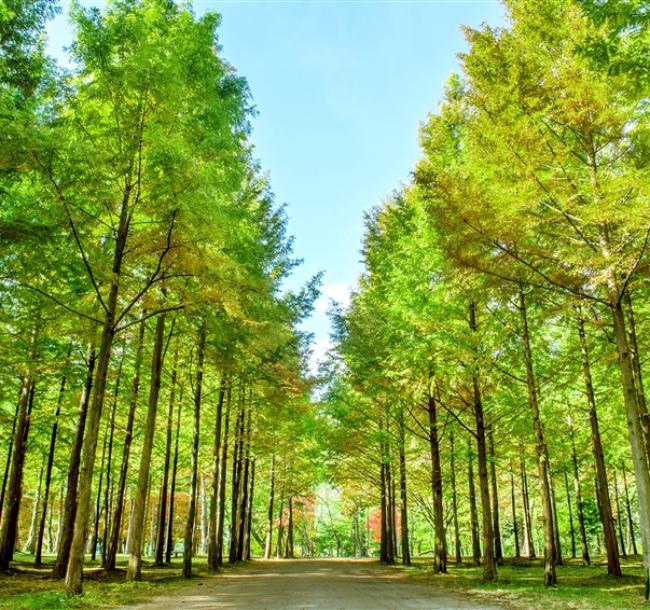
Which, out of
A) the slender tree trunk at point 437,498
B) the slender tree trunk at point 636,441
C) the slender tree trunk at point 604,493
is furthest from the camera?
the slender tree trunk at point 437,498

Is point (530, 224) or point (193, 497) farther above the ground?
point (530, 224)

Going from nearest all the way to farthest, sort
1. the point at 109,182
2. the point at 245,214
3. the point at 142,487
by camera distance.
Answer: the point at 109,182 < the point at 142,487 < the point at 245,214

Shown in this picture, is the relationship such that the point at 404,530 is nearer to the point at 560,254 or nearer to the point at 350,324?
the point at 350,324

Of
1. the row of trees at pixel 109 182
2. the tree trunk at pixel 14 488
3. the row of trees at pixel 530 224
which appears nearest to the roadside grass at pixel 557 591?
the row of trees at pixel 530 224

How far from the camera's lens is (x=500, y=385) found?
41.6 feet

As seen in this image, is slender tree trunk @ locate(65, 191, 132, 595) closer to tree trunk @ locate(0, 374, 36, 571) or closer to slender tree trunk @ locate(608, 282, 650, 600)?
tree trunk @ locate(0, 374, 36, 571)

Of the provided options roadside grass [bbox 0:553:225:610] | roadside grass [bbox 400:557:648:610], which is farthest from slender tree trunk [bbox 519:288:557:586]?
roadside grass [bbox 0:553:225:610]

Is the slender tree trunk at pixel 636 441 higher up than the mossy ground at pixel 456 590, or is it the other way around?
the slender tree trunk at pixel 636 441

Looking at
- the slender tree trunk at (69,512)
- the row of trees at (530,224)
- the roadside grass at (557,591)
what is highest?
the row of trees at (530,224)

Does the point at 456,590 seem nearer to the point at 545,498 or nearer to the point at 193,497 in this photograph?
the point at 545,498

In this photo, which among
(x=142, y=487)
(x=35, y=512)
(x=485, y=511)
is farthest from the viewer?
(x=35, y=512)

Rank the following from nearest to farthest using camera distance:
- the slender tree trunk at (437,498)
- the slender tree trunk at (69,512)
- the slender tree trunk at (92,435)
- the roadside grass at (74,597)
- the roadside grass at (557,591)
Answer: the roadside grass at (74,597)
the roadside grass at (557,591)
the slender tree trunk at (92,435)
the slender tree trunk at (69,512)
the slender tree trunk at (437,498)

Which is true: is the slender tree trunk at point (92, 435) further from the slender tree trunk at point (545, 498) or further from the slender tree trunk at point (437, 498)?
A: the slender tree trunk at point (437, 498)

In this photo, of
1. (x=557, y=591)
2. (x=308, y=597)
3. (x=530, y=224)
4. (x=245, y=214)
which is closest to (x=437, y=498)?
(x=557, y=591)
